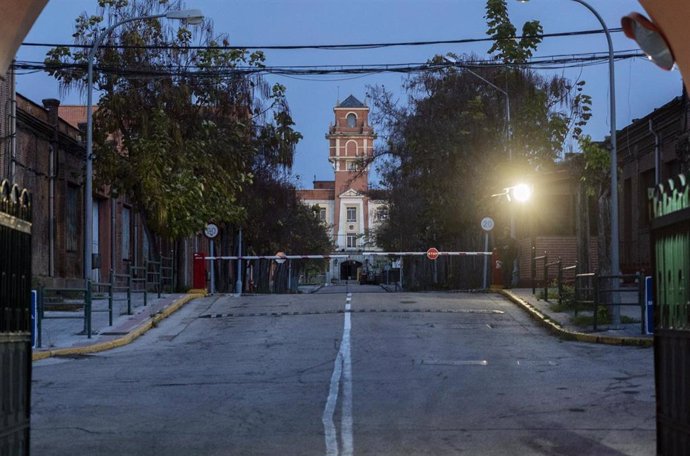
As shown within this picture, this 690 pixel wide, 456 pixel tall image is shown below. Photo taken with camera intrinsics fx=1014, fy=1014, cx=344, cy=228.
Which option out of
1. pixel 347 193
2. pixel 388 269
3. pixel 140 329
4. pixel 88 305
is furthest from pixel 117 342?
pixel 347 193

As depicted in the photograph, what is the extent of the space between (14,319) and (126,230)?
36800 mm

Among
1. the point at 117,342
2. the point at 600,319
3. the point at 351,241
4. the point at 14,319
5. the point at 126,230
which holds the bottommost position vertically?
the point at 117,342

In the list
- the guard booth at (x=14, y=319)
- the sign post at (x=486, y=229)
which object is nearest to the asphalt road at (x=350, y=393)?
the guard booth at (x=14, y=319)

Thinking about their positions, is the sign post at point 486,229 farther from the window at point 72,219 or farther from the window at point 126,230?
the window at point 126,230

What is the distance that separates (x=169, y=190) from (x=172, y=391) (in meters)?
20.3

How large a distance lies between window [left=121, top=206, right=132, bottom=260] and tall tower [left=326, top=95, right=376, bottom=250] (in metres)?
83.5

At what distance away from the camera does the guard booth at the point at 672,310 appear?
260 inches

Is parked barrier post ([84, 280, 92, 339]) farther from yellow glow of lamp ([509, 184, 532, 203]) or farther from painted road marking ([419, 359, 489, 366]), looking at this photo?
yellow glow of lamp ([509, 184, 532, 203])

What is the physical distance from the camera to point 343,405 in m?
11.3

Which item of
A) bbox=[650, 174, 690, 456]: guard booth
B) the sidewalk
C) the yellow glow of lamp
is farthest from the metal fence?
bbox=[650, 174, 690, 456]: guard booth

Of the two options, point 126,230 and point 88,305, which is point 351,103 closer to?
point 126,230

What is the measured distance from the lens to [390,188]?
59625mm

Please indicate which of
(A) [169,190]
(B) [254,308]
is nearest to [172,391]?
(B) [254,308]

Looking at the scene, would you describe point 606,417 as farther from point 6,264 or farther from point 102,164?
point 102,164
